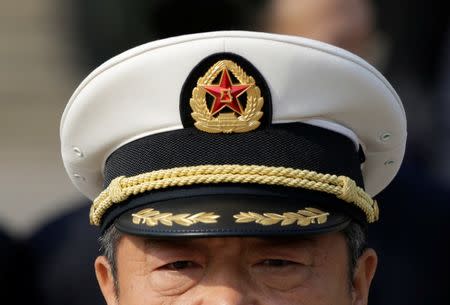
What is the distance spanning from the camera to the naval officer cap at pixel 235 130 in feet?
10.2

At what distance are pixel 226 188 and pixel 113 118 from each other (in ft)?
1.23

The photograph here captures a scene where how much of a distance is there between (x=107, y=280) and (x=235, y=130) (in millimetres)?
597

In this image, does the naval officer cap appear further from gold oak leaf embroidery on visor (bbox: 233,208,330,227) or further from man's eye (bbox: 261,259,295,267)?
man's eye (bbox: 261,259,295,267)

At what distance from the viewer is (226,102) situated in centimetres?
314

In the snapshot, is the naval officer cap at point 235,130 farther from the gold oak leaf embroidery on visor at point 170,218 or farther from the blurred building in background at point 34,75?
the blurred building in background at point 34,75

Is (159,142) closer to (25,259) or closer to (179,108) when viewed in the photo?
(179,108)

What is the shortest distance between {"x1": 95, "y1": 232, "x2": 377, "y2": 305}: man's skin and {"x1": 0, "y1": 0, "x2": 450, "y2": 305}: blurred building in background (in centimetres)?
152

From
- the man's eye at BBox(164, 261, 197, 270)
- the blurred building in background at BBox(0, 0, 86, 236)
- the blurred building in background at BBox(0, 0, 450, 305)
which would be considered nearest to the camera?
the man's eye at BBox(164, 261, 197, 270)

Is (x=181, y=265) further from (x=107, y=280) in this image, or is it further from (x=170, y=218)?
(x=107, y=280)

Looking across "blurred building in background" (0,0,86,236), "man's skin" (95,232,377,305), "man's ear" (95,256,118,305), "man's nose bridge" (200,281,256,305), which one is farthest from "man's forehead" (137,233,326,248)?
"blurred building in background" (0,0,86,236)

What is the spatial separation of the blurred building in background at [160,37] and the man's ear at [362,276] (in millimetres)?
1260

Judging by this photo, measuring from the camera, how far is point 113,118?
3311 mm

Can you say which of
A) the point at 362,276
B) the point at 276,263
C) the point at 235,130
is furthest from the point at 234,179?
the point at 362,276

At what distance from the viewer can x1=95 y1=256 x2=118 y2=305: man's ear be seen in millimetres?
3438
